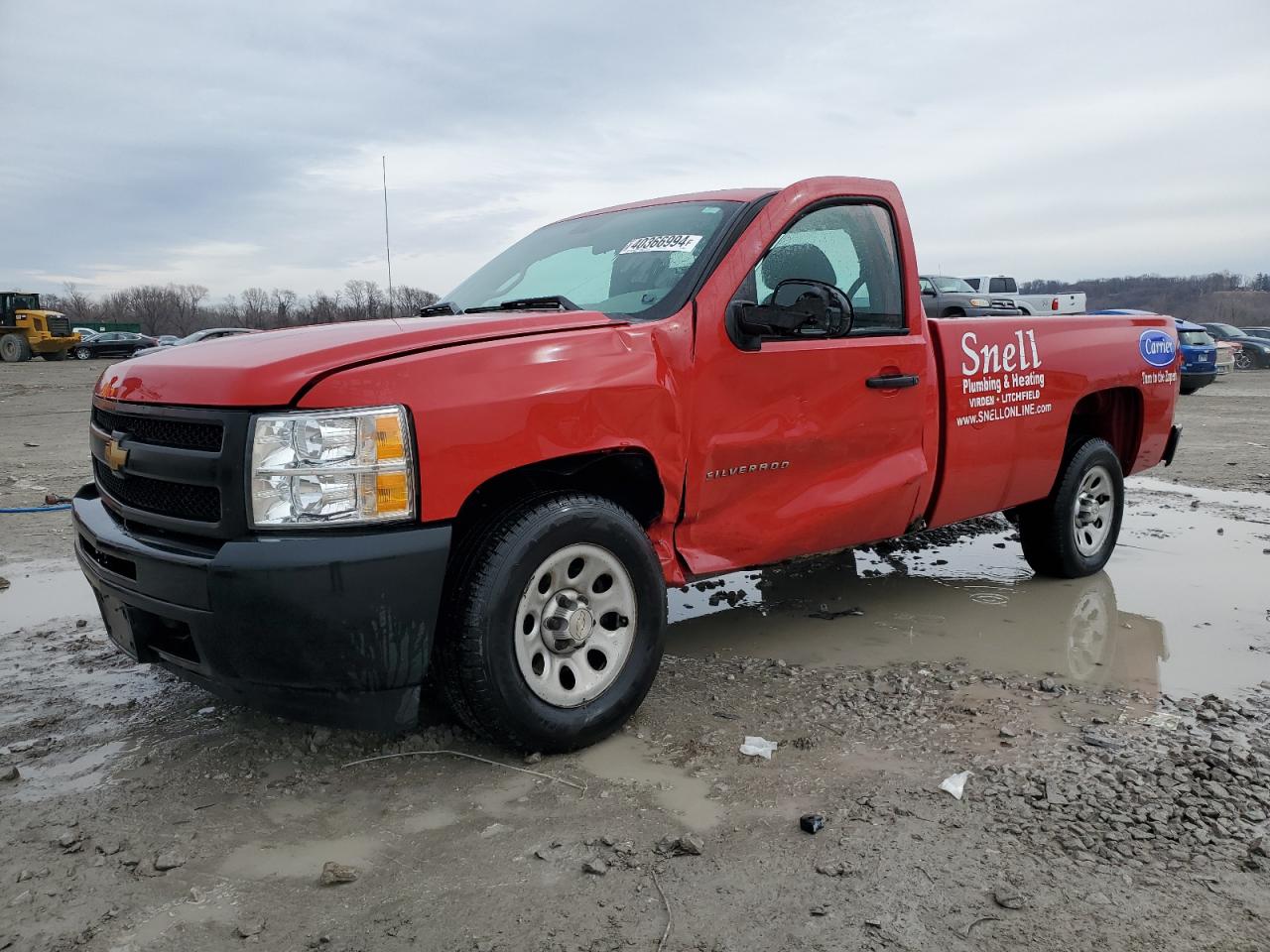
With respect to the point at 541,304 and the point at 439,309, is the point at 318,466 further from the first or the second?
the point at 439,309

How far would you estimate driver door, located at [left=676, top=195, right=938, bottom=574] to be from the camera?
148 inches

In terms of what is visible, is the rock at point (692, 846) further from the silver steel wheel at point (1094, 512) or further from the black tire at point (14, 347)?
the black tire at point (14, 347)

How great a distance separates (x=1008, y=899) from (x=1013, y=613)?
→ 2.87 meters

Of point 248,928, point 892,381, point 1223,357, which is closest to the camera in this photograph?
point 248,928

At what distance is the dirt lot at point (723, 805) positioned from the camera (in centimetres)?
245

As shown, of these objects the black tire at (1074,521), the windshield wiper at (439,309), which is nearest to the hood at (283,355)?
the windshield wiper at (439,309)

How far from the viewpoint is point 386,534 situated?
9.45 feet

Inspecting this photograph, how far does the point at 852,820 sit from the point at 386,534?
155cm

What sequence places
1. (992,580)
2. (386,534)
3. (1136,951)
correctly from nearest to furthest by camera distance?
(1136,951)
(386,534)
(992,580)

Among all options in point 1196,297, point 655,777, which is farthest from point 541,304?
point 1196,297

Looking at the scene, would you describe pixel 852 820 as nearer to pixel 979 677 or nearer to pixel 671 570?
pixel 671 570

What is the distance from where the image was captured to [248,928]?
7.95ft


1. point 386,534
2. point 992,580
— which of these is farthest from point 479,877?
point 992,580

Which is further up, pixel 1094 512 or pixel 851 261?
pixel 851 261
